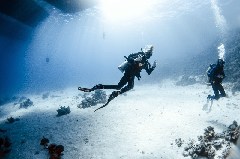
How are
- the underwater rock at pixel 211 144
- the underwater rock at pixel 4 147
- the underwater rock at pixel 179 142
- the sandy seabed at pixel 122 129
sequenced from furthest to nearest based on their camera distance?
the underwater rock at pixel 4 147
the sandy seabed at pixel 122 129
the underwater rock at pixel 179 142
the underwater rock at pixel 211 144

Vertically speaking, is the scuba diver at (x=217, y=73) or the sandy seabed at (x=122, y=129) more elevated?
the scuba diver at (x=217, y=73)

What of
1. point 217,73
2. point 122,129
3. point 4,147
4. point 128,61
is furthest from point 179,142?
point 4,147

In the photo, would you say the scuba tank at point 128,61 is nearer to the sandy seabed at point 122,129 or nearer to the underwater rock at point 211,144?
the sandy seabed at point 122,129

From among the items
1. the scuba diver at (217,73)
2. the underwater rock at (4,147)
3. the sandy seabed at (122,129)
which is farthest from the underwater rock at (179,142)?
the underwater rock at (4,147)

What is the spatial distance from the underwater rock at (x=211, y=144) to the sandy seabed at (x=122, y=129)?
50 cm

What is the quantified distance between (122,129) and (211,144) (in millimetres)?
4537

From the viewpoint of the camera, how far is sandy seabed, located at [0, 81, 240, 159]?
10.2 meters

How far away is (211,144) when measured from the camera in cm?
971

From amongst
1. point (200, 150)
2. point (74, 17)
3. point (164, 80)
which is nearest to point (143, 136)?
point (200, 150)

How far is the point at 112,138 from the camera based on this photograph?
11336mm

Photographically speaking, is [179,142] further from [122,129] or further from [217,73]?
[217,73]

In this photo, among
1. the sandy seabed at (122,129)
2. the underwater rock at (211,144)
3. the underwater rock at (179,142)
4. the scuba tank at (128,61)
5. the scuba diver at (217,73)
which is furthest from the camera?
the sandy seabed at (122,129)

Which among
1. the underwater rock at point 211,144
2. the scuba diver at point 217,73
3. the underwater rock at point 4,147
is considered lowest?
Result: the underwater rock at point 211,144

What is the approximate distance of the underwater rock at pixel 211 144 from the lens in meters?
9.06
